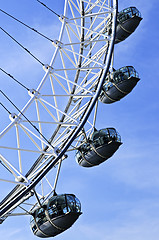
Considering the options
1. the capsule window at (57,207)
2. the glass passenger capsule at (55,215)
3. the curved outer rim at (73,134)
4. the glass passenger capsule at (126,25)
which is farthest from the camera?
the glass passenger capsule at (126,25)

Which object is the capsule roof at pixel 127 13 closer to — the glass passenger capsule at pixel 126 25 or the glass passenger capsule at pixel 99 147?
the glass passenger capsule at pixel 126 25

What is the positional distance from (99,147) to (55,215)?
16.6ft

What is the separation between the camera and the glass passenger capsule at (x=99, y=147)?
25.1m

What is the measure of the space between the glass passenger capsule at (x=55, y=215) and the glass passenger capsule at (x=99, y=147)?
3266 mm

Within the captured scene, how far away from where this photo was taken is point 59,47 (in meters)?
25.7

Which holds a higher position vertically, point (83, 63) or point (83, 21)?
point (83, 21)

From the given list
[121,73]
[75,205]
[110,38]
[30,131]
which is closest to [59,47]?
[110,38]

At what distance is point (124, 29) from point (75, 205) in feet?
41.5

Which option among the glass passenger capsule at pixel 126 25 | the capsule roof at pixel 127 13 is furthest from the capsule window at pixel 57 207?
the capsule roof at pixel 127 13

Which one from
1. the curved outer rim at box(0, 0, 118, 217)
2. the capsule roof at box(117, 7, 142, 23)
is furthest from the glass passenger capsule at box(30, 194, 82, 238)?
the capsule roof at box(117, 7, 142, 23)

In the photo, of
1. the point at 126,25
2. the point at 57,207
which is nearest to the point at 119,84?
the point at 126,25

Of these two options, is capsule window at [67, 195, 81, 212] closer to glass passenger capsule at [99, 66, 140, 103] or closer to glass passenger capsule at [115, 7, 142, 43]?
glass passenger capsule at [99, 66, 140, 103]

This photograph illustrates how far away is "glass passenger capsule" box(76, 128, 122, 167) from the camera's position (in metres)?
25.1

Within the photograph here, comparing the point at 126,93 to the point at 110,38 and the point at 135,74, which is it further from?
the point at 110,38
